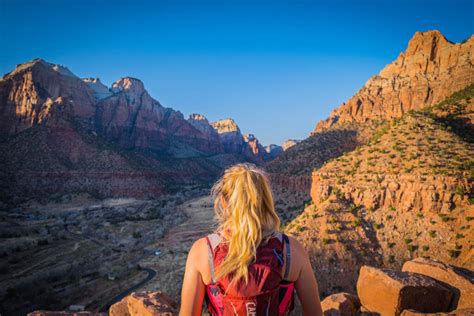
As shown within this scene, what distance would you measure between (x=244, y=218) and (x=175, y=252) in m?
29.5

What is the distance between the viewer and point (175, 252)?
29.4 m

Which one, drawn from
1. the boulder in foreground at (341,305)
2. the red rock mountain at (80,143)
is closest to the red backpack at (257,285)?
the boulder in foreground at (341,305)

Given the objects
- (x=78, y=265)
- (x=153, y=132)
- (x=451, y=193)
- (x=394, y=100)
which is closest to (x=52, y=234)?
(x=78, y=265)

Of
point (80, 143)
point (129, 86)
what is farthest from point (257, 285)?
point (129, 86)

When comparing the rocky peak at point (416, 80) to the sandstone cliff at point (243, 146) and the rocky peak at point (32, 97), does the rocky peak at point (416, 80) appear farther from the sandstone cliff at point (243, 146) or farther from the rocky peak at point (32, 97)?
the sandstone cliff at point (243, 146)

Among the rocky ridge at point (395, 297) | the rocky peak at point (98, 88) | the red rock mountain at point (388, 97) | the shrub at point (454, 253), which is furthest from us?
the rocky peak at point (98, 88)

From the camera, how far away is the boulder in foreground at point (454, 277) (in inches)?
235

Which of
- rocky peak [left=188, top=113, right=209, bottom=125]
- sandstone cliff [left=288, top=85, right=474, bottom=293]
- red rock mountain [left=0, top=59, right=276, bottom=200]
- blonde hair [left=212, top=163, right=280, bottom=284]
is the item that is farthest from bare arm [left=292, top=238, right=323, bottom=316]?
rocky peak [left=188, top=113, right=209, bottom=125]

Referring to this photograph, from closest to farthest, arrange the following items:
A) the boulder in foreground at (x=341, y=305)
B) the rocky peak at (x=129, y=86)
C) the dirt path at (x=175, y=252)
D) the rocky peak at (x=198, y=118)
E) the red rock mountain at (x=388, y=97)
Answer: the boulder in foreground at (x=341, y=305)
the dirt path at (x=175, y=252)
the red rock mountain at (x=388, y=97)
the rocky peak at (x=129, y=86)
the rocky peak at (x=198, y=118)

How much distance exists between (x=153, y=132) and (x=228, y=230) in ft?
392

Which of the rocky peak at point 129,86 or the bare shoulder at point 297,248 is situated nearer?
the bare shoulder at point 297,248

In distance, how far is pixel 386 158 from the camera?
21359mm

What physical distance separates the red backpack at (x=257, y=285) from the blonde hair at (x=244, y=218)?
7 cm

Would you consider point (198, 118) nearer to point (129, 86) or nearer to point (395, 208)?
point (129, 86)
